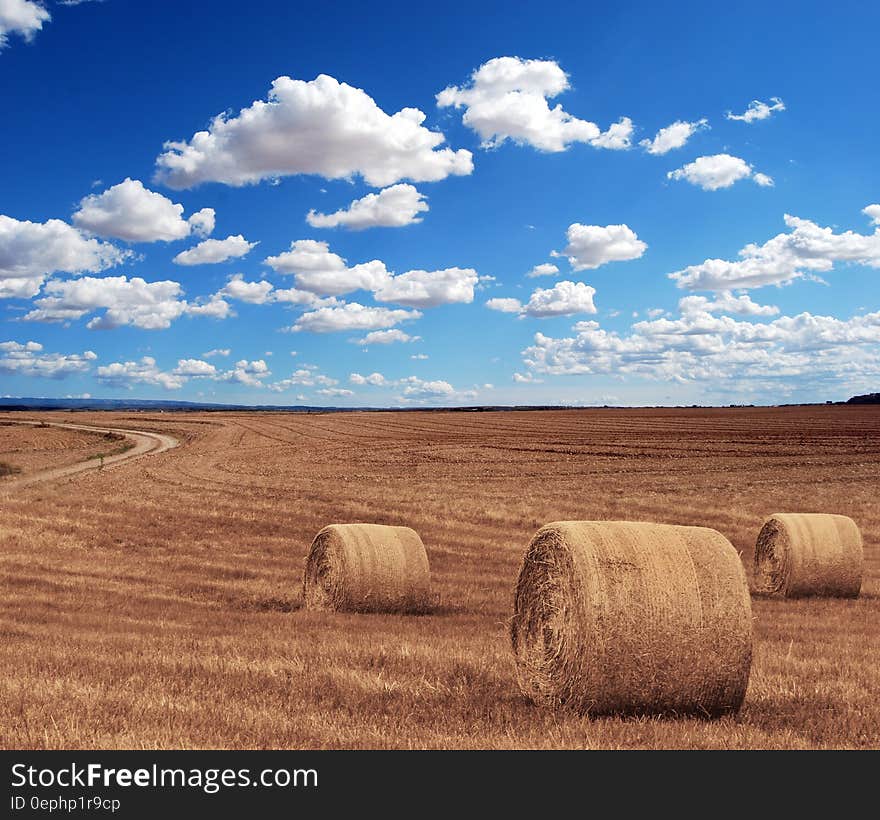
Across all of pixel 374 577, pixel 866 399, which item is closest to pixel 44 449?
pixel 374 577

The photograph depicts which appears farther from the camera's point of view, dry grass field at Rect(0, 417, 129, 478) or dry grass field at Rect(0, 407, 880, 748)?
dry grass field at Rect(0, 417, 129, 478)

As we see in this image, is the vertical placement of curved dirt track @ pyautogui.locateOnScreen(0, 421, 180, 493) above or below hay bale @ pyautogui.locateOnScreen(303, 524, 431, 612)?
above

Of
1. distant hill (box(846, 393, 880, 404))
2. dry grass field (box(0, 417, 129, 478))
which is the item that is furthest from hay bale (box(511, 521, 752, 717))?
distant hill (box(846, 393, 880, 404))

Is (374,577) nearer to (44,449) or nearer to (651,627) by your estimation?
(651,627)

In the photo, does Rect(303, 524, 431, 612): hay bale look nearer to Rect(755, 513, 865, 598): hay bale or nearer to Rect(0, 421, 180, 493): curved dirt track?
Rect(755, 513, 865, 598): hay bale

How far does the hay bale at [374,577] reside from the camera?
1397cm

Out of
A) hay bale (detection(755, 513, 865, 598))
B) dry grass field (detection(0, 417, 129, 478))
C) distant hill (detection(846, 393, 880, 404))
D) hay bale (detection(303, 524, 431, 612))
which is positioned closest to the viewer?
hay bale (detection(303, 524, 431, 612))

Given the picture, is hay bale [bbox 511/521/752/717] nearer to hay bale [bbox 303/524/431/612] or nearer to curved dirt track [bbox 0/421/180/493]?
hay bale [bbox 303/524/431/612]

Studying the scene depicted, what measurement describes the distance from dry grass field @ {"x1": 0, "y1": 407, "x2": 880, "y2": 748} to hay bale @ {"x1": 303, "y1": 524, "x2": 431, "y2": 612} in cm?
56

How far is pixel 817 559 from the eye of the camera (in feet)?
52.4

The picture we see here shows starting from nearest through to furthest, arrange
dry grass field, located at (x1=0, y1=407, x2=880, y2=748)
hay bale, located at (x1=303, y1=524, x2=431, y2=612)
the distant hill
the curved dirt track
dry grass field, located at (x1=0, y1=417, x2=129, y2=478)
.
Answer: dry grass field, located at (x1=0, y1=407, x2=880, y2=748), hay bale, located at (x1=303, y1=524, x2=431, y2=612), the curved dirt track, dry grass field, located at (x1=0, y1=417, x2=129, y2=478), the distant hill

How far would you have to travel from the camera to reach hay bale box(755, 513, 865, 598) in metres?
15.8
